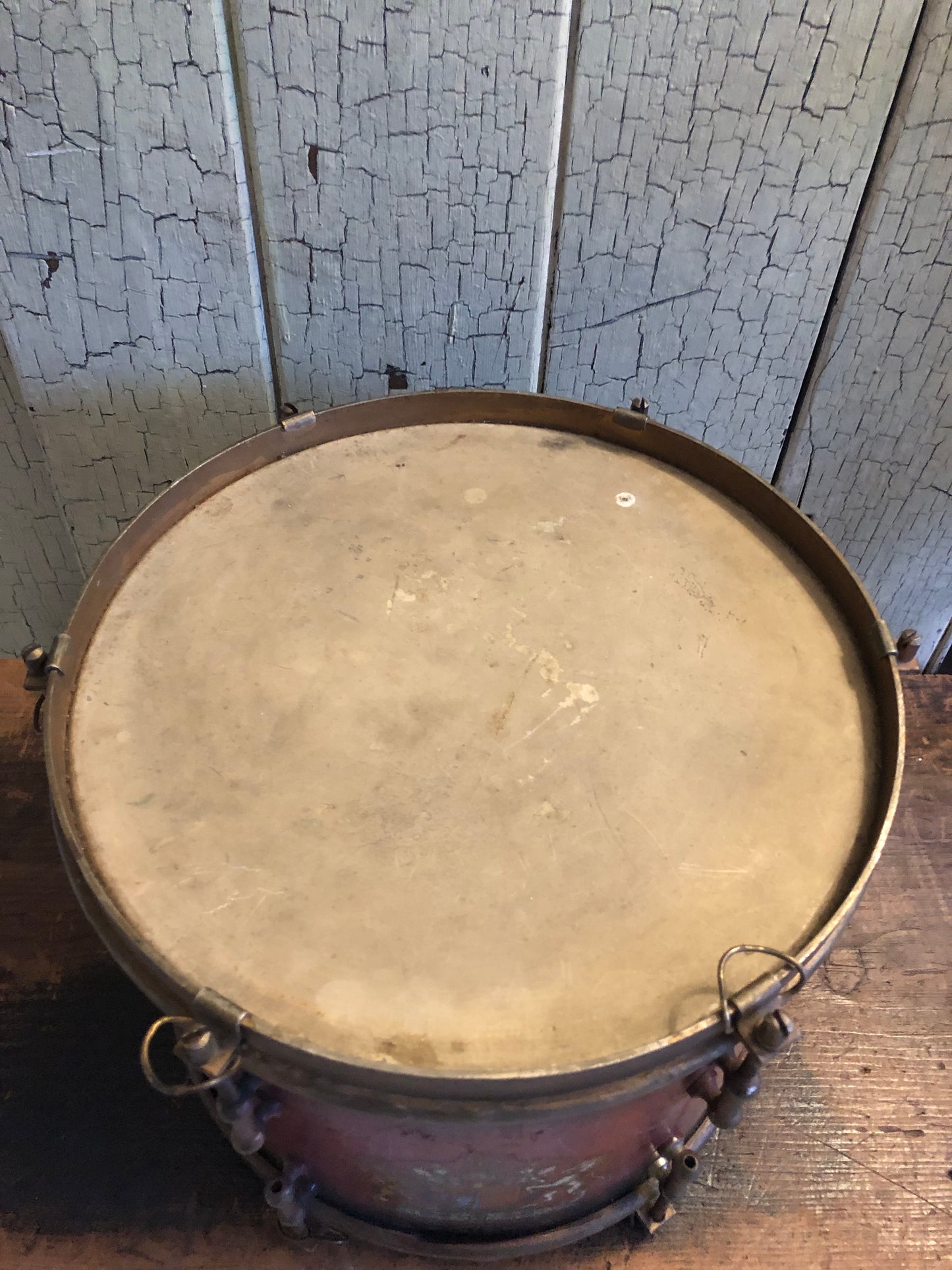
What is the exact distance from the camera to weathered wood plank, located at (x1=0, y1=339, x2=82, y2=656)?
1.42 meters

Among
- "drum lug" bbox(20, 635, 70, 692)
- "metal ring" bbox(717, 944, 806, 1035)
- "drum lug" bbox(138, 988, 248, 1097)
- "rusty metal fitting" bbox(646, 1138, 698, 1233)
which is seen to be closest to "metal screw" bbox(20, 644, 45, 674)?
"drum lug" bbox(20, 635, 70, 692)

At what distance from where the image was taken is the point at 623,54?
3.47 feet

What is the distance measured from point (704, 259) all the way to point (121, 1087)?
4.27ft

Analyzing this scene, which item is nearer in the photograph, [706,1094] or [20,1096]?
[706,1094]

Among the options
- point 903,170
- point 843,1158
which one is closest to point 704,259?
point 903,170

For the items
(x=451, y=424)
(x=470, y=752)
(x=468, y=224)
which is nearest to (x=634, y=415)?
(x=451, y=424)

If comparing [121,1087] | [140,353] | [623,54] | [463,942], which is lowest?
[121,1087]

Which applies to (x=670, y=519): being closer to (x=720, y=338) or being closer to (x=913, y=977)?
(x=720, y=338)

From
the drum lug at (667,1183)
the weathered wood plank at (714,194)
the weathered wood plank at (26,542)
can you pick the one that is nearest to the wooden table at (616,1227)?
the drum lug at (667,1183)

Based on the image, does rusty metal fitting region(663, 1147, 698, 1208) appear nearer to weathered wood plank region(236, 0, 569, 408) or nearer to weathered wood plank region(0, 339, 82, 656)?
weathered wood plank region(236, 0, 569, 408)

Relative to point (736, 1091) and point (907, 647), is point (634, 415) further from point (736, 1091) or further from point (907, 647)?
point (736, 1091)

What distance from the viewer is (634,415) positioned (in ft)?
3.72

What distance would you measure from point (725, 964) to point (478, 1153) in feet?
0.91

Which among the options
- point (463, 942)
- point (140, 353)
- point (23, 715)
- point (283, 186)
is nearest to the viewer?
point (463, 942)
